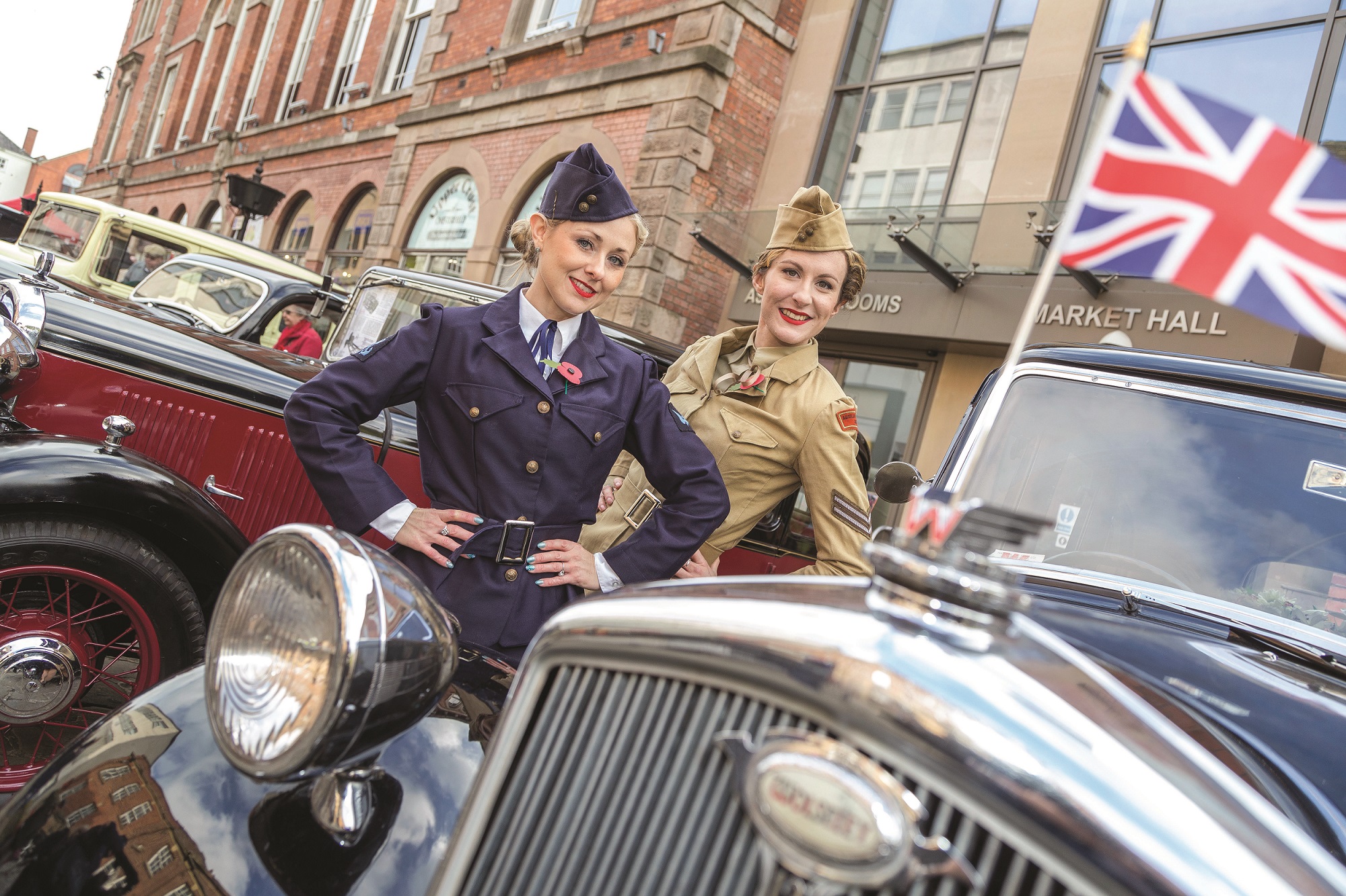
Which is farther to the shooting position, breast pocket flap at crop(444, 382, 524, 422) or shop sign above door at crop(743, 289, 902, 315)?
shop sign above door at crop(743, 289, 902, 315)

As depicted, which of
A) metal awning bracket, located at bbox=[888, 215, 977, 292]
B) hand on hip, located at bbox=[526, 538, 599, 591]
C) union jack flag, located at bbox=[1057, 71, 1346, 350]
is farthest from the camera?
metal awning bracket, located at bbox=[888, 215, 977, 292]

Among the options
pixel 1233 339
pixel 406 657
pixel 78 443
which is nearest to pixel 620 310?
pixel 1233 339

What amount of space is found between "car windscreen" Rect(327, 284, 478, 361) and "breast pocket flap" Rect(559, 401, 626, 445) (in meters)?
2.03

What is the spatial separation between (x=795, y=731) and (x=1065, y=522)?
137 cm

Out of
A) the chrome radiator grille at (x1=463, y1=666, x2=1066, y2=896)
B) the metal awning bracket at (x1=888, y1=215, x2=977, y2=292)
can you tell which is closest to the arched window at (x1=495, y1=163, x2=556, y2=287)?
the metal awning bracket at (x1=888, y1=215, x2=977, y2=292)

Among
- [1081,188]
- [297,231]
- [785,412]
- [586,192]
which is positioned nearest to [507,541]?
[586,192]

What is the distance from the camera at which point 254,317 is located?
→ 17.5ft

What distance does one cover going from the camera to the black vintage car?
765mm

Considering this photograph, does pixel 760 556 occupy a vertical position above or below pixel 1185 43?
below

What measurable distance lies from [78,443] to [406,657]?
152 cm

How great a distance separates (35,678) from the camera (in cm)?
209

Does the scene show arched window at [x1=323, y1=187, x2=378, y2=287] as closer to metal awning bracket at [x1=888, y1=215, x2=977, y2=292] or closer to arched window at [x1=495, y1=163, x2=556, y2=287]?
arched window at [x1=495, y1=163, x2=556, y2=287]

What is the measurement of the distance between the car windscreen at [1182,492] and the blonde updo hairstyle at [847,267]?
63 cm

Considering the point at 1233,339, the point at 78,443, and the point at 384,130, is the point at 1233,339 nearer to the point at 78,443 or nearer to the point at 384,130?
the point at 78,443
